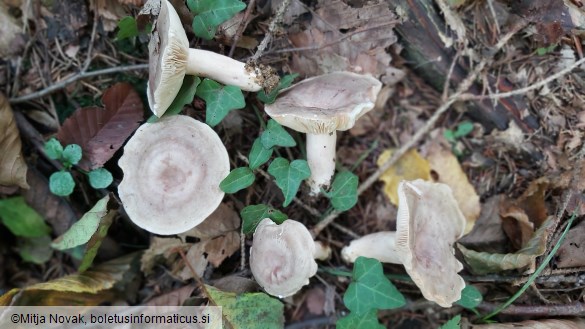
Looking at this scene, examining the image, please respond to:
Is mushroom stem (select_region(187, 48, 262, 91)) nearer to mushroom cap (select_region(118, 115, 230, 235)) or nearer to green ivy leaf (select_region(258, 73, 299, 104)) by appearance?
green ivy leaf (select_region(258, 73, 299, 104))

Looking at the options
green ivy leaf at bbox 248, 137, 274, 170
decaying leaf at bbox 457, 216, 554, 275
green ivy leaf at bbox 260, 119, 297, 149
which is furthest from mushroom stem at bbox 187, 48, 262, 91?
decaying leaf at bbox 457, 216, 554, 275

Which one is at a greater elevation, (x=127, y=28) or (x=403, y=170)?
(x=127, y=28)

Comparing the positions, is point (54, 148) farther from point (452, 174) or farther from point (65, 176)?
point (452, 174)

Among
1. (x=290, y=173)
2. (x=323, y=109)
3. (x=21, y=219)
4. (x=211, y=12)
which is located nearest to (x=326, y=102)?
(x=323, y=109)

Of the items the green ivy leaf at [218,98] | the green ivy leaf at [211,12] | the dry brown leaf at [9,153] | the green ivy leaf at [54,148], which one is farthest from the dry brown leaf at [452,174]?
the dry brown leaf at [9,153]

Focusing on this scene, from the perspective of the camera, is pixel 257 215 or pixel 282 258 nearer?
pixel 282 258
